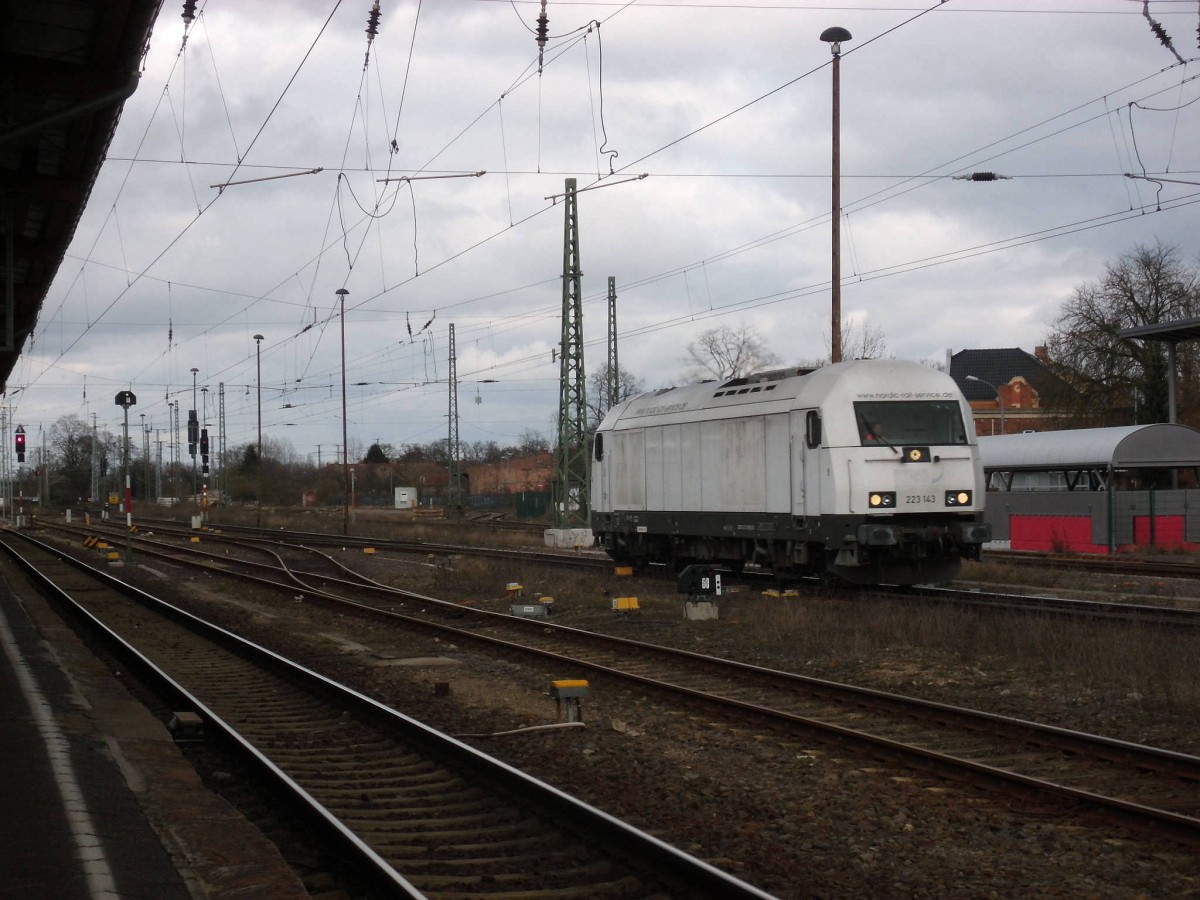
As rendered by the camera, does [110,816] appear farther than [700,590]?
No

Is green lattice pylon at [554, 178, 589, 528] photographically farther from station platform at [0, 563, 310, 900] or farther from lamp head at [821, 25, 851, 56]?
station platform at [0, 563, 310, 900]

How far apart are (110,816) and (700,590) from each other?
36.2 feet

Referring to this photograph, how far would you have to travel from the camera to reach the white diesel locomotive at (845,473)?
57.1ft

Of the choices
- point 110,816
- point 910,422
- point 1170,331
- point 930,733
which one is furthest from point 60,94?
point 1170,331

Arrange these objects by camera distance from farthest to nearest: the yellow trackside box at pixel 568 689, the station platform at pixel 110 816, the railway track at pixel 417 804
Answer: the yellow trackside box at pixel 568 689 < the railway track at pixel 417 804 < the station platform at pixel 110 816

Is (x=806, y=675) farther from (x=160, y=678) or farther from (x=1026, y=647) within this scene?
(x=160, y=678)

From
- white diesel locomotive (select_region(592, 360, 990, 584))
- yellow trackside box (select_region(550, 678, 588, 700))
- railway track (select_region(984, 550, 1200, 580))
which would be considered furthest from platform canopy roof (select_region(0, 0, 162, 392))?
railway track (select_region(984, 550, 1200, 580))

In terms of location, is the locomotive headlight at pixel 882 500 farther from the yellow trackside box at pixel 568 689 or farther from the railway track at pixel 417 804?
the railway track at pixel 417 804

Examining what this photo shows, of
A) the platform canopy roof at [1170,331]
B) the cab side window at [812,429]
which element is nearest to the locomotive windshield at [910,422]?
the cab side window at [812,429]

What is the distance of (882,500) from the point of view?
57.0ft

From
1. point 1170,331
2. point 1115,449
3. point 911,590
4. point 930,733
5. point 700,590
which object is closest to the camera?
point 930,733

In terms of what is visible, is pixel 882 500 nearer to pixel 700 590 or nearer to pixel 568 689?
pixel 700 590

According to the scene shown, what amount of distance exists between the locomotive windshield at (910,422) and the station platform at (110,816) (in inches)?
439

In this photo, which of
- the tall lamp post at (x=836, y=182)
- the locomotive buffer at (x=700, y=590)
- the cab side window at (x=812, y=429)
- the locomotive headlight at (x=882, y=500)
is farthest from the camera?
the tall lamp post at (x=836, y=182)
